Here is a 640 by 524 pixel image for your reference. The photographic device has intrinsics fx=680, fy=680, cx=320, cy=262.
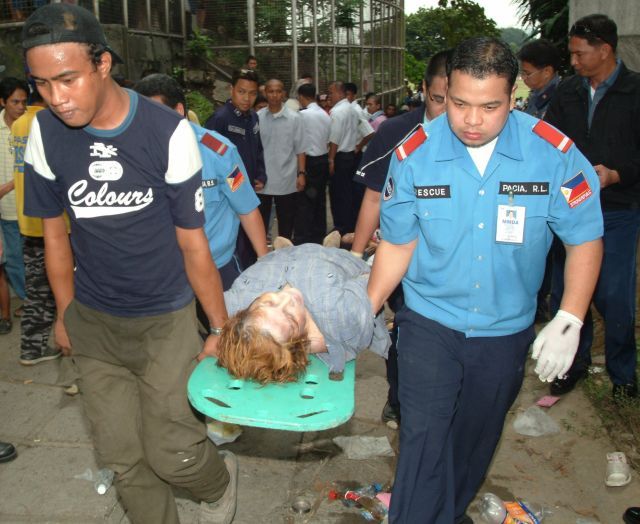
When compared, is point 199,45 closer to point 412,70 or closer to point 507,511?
point 507,511

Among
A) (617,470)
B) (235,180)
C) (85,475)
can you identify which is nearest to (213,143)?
(235,180)

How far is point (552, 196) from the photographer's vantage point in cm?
250

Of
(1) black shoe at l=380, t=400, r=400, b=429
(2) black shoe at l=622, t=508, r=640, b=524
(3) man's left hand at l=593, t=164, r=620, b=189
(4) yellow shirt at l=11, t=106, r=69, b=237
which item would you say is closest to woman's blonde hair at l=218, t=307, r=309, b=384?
(1) black shoe at l=380, t=400, r=400, b=429

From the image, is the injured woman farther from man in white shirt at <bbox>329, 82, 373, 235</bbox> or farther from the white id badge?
man in white shirt at <bbox>329, 82, 373, 235</bbox>

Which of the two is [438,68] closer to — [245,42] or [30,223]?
[30,223]

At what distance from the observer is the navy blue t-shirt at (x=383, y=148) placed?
146 inches

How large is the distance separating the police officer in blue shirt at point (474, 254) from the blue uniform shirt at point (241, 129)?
150 inches

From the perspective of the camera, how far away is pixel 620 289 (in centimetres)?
402

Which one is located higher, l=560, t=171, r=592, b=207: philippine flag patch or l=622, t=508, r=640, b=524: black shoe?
l=560, t=171, r=592, b=207: philippine flag patch

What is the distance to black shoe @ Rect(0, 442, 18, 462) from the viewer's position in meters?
3.72

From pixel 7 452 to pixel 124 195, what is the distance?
79.5 inches

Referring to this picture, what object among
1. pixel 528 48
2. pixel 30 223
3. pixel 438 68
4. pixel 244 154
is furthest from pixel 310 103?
pixel 438 68

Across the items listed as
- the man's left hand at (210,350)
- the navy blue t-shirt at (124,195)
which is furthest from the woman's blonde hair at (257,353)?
the navy blue t-shirt at (124,195)

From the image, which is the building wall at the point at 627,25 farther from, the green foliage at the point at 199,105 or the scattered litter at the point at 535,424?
the green foliage at the point at 199,105
